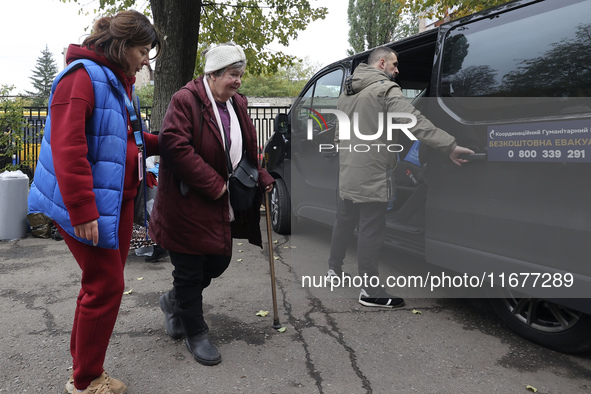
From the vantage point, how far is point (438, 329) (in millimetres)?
3322

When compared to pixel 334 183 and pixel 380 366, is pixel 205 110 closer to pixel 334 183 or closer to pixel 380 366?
pixel 380 366

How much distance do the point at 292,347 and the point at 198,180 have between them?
46.4 inches

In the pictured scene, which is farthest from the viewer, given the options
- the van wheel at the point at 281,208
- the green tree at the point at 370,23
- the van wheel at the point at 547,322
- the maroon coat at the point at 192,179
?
the green tree at the point at 370,23

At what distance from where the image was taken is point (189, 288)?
281cm

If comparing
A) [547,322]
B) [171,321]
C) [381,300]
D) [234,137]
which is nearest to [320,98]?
[381,300]

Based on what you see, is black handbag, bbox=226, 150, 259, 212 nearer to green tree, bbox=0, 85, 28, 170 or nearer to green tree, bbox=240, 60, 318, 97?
green tree, bbox=0, 85, 28, 170

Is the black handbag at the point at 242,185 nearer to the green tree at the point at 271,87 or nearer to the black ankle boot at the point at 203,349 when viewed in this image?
the black ankle boot at the point at 203,349

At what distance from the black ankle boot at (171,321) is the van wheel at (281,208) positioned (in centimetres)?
282

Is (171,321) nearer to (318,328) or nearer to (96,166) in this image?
(318,328)

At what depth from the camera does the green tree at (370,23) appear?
107 feet

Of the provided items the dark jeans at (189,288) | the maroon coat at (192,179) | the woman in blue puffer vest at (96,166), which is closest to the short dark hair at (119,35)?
the woman in blue puffer vest at (96,166)

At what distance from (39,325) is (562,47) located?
11.6 ft

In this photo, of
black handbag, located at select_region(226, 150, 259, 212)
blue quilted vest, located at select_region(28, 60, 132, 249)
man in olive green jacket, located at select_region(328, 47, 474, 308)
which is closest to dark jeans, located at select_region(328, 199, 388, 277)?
man in olive green jacket, located at select_region(328, 47, 474, 308)

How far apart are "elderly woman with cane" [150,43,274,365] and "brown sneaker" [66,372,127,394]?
48 centimetres
